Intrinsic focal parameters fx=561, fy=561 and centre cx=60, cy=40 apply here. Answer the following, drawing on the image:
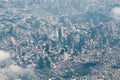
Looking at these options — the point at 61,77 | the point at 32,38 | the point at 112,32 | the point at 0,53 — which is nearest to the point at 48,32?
the point at 32,38

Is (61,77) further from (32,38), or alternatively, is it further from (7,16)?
(7,16)

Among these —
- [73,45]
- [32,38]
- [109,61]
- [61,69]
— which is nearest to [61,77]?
[61,69]

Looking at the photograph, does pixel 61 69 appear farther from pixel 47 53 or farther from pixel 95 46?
pixel 95 46

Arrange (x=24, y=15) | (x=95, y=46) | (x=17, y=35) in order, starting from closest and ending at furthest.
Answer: (x=95, y=46)
(x=17, y=35)
(x=24, y=15)

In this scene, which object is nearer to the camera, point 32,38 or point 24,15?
point 32,38

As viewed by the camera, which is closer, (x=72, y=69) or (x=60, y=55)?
(x=72, y=69)

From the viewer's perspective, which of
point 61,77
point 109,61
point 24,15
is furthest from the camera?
point 24,15
